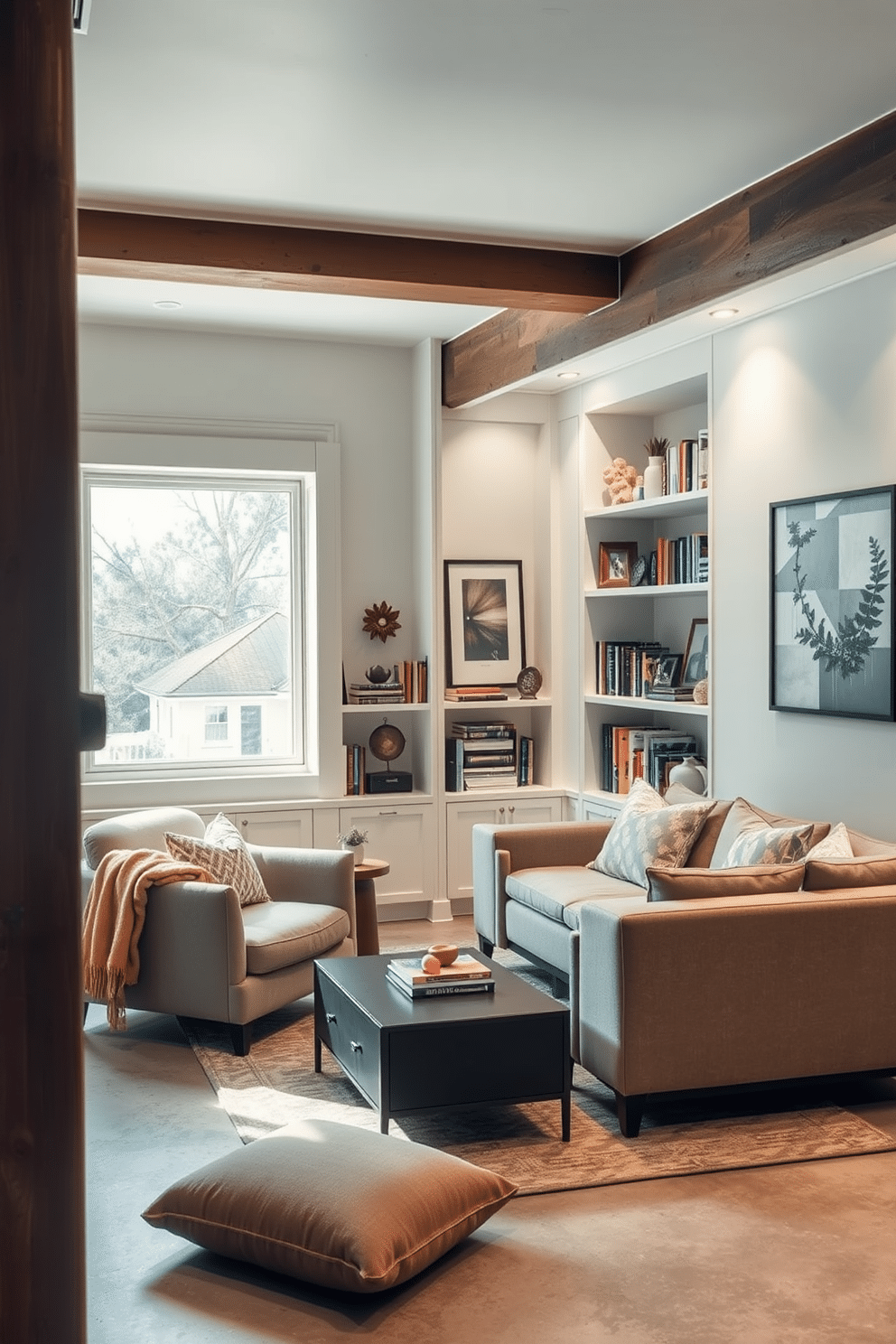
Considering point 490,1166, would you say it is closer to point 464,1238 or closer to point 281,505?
point 464,1238

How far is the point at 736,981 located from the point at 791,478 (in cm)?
200

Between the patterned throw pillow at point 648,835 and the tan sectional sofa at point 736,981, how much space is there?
884 millimetres

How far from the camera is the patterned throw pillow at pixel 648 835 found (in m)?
4.81

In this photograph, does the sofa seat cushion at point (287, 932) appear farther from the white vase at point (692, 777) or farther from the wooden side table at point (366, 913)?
the white vase at point (692, 777)

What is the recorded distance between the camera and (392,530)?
6.75 metres

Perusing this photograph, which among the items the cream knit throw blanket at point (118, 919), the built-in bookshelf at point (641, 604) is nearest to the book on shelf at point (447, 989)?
the cream knit throw blanket at point (118, 919)

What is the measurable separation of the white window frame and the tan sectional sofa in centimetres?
277

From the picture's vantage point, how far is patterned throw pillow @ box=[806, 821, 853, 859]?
4.08 meters

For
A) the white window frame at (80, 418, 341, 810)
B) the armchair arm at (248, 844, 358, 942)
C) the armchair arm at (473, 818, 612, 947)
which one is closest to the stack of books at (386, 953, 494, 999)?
the armchair arm at (248, 844, 358, 942)

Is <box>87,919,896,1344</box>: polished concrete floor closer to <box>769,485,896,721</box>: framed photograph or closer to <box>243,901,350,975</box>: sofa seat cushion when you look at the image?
<box>243,901,350,975</box>: sofa seat cushion

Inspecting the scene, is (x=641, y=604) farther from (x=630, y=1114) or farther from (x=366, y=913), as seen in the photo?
(x=630, y=1114)

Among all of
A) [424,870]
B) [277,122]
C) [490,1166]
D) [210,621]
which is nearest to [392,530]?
[210,621]

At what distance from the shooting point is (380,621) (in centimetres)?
667

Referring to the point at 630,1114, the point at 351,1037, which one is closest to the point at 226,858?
the point at 351,1037
